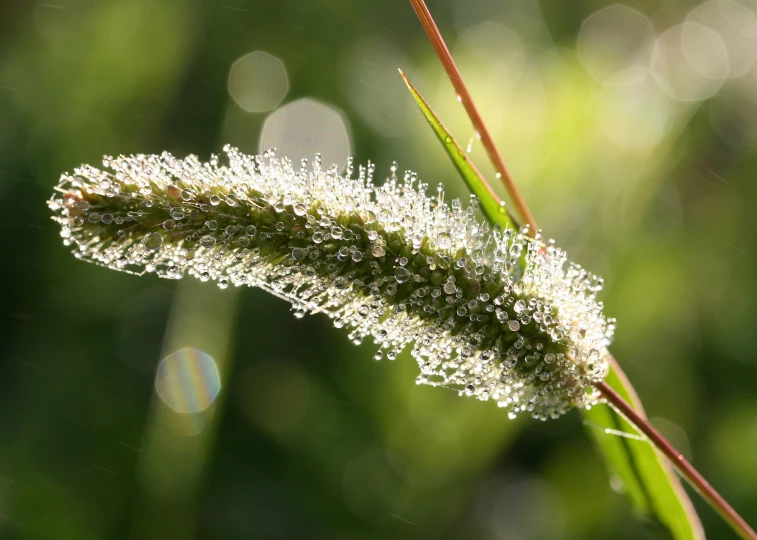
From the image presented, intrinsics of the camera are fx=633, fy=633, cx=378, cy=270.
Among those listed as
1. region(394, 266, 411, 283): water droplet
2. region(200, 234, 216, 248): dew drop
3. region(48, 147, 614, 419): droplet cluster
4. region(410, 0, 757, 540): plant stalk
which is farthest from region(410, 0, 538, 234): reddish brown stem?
region(200, 234, 216, 248): dew drop

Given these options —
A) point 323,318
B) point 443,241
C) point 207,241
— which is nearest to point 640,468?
point 443,241

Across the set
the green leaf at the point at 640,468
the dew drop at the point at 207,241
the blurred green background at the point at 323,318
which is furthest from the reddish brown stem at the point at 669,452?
the blurred green background at the point at 323,318

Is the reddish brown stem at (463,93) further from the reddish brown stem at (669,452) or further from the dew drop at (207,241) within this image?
the dew drop at (207,241)

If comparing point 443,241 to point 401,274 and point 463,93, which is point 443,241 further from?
point 463,93

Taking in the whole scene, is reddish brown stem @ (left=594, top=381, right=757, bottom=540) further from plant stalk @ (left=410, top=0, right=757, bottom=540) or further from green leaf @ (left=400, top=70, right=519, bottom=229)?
green leaf @ (left=400, top=70, right=519, bottom=229)

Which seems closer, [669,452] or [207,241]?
Result: [207,241]
